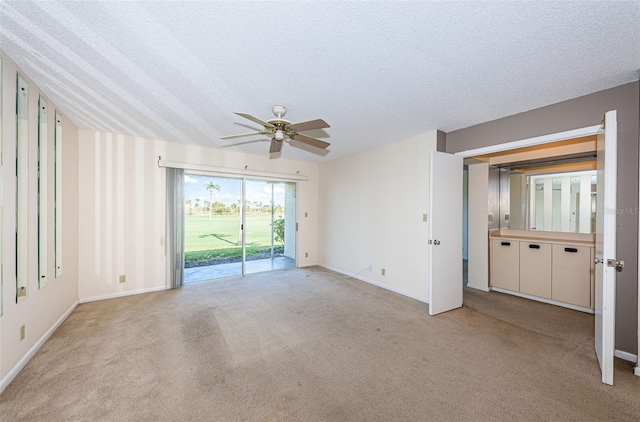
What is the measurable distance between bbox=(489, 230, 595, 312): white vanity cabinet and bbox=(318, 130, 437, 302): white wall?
147 cm

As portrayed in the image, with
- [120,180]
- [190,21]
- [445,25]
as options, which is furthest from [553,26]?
[120,180]

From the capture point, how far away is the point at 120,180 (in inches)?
156

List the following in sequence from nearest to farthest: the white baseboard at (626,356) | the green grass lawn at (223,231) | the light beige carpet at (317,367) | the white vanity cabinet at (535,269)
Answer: the light beige carpet at (317,367) → the white baseboard at (626,356) → the white vanity cabinet at (535,269) → the green grass lawn at (223,231)

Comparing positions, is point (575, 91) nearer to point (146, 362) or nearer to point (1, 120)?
point (146, 362)

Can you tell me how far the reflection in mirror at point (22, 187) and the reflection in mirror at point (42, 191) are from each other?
0.30m

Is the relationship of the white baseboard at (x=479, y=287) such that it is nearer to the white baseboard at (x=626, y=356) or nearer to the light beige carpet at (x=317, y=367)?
the light beige carpet at (x=317, y=367)

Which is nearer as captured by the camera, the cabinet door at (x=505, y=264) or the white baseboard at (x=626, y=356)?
the white baseboard at (x=626, y=356)

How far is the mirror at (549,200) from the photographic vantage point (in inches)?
147

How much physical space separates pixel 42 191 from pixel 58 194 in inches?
18.5

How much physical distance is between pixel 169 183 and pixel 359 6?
4.03 meters

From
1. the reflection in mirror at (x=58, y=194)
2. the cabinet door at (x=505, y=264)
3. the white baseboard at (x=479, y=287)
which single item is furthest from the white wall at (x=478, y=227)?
the reflection in mirror at (x=58, y=194)

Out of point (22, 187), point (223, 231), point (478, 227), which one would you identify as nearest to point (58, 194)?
point (22, 187)

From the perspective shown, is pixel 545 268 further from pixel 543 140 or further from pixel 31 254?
pixel 31 254

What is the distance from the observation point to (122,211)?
13.1ft
